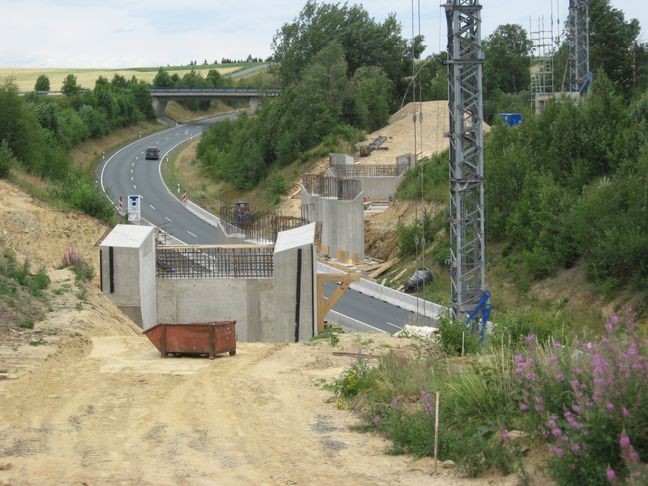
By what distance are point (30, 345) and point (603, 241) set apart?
2031 centimetres

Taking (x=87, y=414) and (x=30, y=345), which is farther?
(x=30, y=345)

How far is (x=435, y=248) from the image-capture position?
4550 cm

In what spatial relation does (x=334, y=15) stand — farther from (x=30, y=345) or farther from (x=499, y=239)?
(x=30, y=345)

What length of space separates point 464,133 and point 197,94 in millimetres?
94223

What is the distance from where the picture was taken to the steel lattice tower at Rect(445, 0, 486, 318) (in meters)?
24.7

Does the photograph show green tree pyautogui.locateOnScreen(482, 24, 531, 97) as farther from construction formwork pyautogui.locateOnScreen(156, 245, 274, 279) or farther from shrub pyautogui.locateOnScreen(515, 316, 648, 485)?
shrub pyautogui.locateOnScreen(515, 316, 648, 485)

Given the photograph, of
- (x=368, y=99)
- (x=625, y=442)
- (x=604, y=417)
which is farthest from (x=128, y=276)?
(x=368, y=99)

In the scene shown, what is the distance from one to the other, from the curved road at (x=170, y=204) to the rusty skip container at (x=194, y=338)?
14.5 metres

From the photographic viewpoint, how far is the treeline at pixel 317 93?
7375 centimetres

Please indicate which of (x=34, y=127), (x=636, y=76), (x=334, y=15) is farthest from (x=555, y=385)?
(x=334, y=15)

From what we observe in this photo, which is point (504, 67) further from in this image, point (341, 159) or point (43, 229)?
point (43, 229)

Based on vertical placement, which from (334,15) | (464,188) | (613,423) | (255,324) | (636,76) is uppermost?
(334,15)

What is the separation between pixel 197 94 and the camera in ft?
384

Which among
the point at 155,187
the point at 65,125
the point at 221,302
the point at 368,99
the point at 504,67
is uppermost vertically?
the point at 504,67
